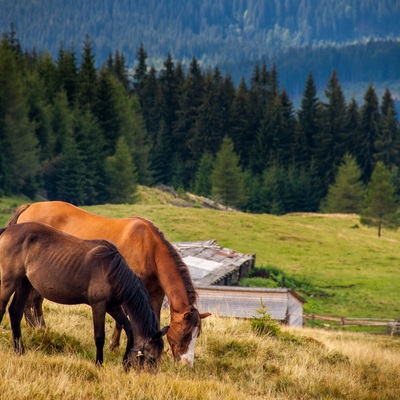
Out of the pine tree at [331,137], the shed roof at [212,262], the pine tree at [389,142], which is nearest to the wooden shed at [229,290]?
the shed roof at [212,262]

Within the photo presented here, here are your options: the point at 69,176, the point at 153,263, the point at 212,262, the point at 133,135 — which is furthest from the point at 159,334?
the point at 133,135

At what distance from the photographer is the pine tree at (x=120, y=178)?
8069cm

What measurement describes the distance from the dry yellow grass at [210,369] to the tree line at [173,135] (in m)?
59.5

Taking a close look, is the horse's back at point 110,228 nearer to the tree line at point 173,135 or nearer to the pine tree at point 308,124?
the tree line at point 173,135

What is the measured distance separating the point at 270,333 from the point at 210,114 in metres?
102

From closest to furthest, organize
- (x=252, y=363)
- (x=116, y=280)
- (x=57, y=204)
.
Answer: (x=116, y=280), (x=252, y=363), (x=57, y=204)

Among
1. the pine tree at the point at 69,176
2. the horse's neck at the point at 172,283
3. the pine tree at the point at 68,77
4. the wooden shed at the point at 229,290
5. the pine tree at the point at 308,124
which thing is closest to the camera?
the horse's neck at the point at 172,283

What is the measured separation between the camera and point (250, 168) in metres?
109

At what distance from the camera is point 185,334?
9.98 meters

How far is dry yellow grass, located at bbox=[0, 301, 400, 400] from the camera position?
26.7 ft

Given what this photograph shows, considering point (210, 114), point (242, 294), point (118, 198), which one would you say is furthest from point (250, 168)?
point (242, 294)

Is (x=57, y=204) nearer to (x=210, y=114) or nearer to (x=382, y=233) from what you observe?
(x=382, y=233)

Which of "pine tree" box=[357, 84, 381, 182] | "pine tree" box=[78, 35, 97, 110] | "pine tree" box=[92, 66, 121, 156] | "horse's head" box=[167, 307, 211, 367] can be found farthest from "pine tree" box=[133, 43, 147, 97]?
"horse's head" box=[167, 307, 211, 367]

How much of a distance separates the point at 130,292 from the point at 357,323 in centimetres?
2767
